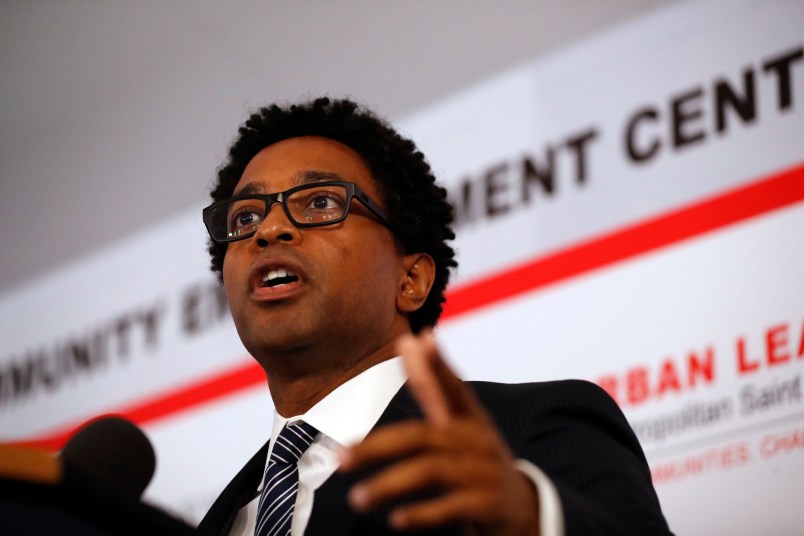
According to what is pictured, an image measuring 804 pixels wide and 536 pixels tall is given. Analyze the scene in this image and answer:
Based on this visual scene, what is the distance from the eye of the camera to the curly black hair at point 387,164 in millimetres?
2176

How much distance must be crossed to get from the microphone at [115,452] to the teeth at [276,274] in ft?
1.13

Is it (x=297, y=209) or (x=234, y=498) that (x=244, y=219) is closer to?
(x=297, y=209)

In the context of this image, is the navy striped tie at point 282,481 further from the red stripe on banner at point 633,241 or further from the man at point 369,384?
the red stripe on banner at point 633,241

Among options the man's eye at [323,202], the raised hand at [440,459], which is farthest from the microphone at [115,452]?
the raised hand at [440,459]

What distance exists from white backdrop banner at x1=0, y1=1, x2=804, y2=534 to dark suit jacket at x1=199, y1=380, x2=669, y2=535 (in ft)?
2.22

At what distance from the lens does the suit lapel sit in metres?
1.82

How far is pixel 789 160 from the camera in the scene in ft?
7.32

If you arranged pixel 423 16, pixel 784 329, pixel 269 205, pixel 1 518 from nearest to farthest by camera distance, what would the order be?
1. pixel 1 518
2. pixel 269 205
3. pixel 784 329
4. pixel 423 16

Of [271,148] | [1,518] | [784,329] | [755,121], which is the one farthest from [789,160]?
[1,518]

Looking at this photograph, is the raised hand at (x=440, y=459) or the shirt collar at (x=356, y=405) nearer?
the raised hand at (x=440, y=459)

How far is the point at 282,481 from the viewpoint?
1.69 meters

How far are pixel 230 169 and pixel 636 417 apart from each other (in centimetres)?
103

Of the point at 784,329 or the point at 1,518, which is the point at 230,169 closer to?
the point at 784,329

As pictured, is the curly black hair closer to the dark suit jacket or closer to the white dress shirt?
the white dress shirt
